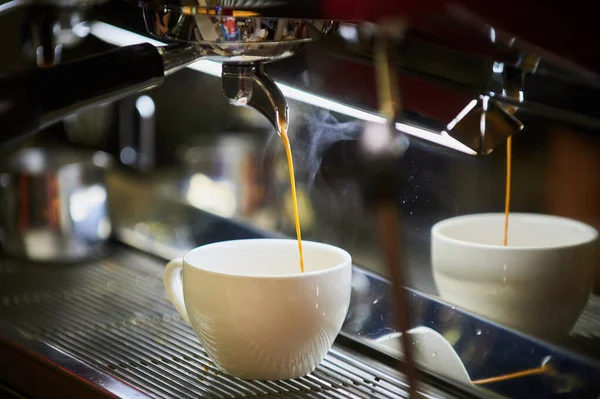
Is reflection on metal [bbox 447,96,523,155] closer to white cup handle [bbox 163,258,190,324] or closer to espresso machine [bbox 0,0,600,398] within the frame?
espresso machine [bbox 0,0,600,398]

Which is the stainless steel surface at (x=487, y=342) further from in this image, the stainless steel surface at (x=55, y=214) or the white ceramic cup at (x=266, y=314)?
the stainless steel surface at (x=55, y=214)

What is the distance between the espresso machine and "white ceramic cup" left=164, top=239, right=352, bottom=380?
0.05 ft

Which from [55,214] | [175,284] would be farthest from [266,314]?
[55,214]

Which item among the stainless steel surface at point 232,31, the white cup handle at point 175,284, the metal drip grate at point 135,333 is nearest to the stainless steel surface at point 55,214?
the metal drip grate at point 135,333

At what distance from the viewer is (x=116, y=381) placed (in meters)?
0.54

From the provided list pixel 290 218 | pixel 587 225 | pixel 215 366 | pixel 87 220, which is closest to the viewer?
pixel 587 225

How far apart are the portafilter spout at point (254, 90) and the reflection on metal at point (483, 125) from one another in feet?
0.35

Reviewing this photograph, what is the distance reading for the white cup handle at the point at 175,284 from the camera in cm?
61

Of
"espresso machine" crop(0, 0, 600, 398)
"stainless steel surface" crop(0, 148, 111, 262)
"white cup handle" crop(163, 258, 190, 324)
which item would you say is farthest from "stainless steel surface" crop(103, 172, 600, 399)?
"stainless steel surface" crop(0, 148, 111, 262)

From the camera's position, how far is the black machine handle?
46 centimetres

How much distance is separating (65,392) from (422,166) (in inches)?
10.1

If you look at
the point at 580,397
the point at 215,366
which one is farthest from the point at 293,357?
the point at 580,397

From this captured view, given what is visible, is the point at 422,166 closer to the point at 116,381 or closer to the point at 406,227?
the point at 406,227

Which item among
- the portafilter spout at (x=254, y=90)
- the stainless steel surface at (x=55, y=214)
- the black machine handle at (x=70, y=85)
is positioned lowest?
the stainless steel surface at (x=55, y=214)
